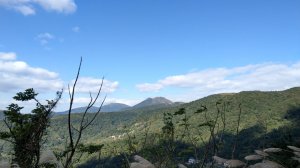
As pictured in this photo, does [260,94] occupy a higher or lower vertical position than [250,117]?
higher

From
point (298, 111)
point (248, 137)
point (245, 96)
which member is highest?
point (245, 96)

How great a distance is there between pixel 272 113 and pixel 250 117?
370 inches

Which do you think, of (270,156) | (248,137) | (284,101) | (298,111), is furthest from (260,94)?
(270,156)

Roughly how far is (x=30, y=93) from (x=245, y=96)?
17793cm

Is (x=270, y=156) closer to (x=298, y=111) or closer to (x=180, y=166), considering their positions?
(x=180, y=166)

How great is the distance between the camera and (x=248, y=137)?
115 meters

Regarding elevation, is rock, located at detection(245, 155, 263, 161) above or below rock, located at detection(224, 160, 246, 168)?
above

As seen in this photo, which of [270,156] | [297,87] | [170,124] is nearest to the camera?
[270,156]

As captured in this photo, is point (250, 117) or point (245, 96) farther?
point (245, 96)

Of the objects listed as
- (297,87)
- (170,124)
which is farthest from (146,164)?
(297,87)

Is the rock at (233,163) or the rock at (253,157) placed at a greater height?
the rock at (253,157)

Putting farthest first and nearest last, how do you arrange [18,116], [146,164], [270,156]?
[18,116] < [270,156] < [146,164]

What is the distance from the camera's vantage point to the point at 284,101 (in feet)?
541

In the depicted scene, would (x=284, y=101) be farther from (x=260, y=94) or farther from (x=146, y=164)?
(x=146, y=164)
